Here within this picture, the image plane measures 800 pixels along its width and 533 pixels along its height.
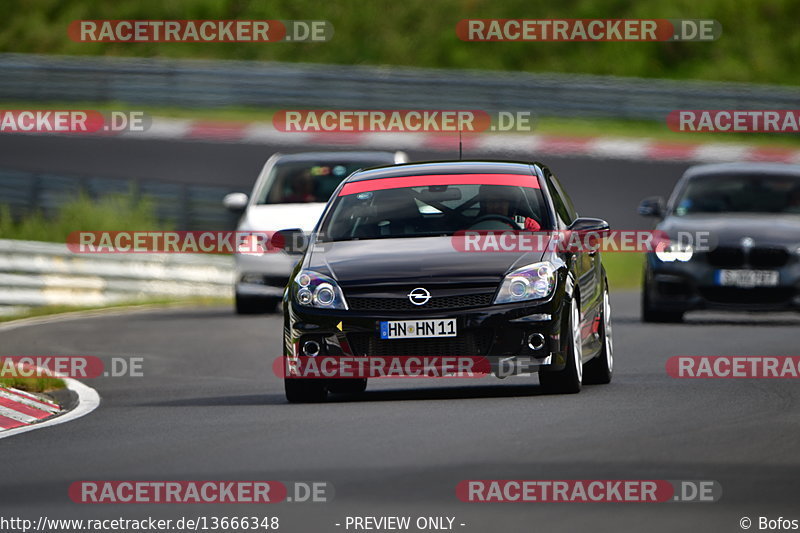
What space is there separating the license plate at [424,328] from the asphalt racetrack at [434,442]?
438mm

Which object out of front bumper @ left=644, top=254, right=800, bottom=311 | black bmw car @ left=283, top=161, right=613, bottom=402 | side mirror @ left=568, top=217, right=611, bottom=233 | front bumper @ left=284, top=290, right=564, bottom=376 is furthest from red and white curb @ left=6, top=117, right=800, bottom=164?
front bumper @ left=284, top=290, right=564, bottom=376

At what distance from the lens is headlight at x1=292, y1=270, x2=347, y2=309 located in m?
11.4

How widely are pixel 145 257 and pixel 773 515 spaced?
18.6 m

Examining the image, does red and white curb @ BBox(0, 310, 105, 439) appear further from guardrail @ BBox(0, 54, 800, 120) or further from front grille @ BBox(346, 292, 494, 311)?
guardrail @ BBox(0, 54, 800, 120)

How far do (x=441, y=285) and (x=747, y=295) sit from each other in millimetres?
7378

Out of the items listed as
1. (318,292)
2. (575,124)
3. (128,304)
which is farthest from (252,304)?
(575,124)

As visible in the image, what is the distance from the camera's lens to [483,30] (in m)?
43.3

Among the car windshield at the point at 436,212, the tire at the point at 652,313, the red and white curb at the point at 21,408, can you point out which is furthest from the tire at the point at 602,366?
the tire at the point at 652,313

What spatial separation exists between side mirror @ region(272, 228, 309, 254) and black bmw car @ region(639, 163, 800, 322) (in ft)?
21.1

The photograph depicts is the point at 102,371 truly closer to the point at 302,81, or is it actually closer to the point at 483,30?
the point at 302,81

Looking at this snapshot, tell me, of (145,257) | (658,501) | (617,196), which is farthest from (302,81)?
(658,501)

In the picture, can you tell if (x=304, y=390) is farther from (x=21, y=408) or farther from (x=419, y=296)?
(x=21, y=408)

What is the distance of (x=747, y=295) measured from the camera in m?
18.0

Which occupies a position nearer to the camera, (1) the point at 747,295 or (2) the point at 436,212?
(2) the point at 436,212
